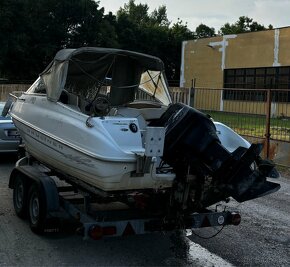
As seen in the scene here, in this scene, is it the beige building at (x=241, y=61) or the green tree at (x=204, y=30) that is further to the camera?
the green tree at (x=204, y=30)

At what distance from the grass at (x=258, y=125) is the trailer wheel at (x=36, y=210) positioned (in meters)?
7.97

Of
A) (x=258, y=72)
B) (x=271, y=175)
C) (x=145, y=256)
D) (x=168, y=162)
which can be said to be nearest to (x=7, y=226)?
(x=145, y=256)

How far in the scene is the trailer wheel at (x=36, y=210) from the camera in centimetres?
559

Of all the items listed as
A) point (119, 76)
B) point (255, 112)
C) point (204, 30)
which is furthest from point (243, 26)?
point (119, 76)

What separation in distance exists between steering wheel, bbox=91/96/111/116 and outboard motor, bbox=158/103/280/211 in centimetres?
202

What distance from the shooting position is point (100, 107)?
23.2 feet

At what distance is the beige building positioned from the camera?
106 ft

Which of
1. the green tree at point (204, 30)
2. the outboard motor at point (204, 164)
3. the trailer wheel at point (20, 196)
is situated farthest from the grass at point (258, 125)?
the green tree at point (204, 30)

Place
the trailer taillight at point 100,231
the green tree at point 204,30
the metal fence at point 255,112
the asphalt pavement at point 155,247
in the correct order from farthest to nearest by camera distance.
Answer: the green tree at point 204,30, the metal fence at point 255,112, the asphalt pavement at point 155,247, the trailer taillight at point 100,231

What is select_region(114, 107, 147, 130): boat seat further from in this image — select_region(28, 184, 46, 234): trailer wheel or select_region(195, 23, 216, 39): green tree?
select_region(195, 23, 216, 39): green tree

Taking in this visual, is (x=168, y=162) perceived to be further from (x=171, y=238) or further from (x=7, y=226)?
(x=7, y=226)

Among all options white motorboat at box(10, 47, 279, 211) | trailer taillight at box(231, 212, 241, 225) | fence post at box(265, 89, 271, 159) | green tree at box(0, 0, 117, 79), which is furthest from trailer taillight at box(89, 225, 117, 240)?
green tree at box(0, 0, 117, 79)

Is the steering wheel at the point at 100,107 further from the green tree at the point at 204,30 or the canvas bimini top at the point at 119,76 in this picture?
the green tree at the point at 204,30

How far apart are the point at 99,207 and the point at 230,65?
100 ft
